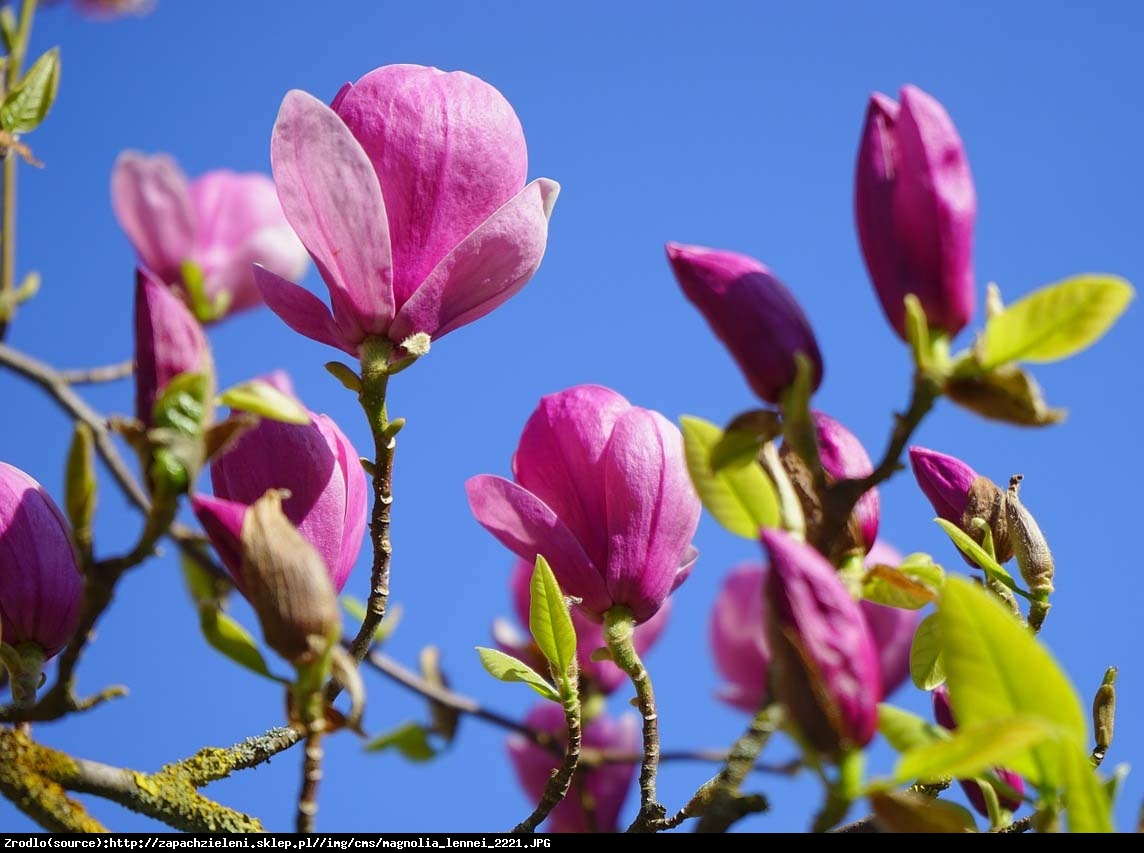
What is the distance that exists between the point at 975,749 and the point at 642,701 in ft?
1.18

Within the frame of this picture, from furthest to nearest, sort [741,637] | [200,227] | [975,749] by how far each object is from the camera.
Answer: [200,227], [741,637], [975,749]

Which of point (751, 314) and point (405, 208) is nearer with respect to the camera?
point (751, 314)

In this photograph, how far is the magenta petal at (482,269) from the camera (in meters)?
0.83

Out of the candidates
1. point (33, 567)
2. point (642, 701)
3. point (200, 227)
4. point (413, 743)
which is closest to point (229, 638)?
point (33, 567)

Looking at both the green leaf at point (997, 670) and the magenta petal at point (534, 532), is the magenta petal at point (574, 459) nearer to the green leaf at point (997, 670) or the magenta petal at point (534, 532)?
the magenta petal at point (534, 532)

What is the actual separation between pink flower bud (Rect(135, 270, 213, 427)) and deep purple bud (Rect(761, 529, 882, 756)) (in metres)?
0.29

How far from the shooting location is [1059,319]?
61 centimetres

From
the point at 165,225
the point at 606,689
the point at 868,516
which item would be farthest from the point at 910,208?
the point at 165,225

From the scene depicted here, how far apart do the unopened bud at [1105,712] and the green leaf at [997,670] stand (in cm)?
30

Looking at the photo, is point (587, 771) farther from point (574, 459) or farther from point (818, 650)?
point (818, 650)

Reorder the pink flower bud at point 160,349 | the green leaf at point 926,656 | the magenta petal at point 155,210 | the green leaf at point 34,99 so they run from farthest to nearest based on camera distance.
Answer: the magenta petal at point 155,210 < the green leaf at point 34,99 < the green leaf at point 926,656 < the pink flower bud at point 160,349

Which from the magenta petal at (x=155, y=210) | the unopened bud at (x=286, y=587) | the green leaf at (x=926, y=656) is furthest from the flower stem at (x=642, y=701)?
the magenta petal at (x=155, y=210)

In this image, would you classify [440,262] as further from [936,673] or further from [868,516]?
[936,673]

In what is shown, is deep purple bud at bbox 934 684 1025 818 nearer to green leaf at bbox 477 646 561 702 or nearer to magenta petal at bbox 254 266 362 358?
green leaf at bbox 477 646 561 702
